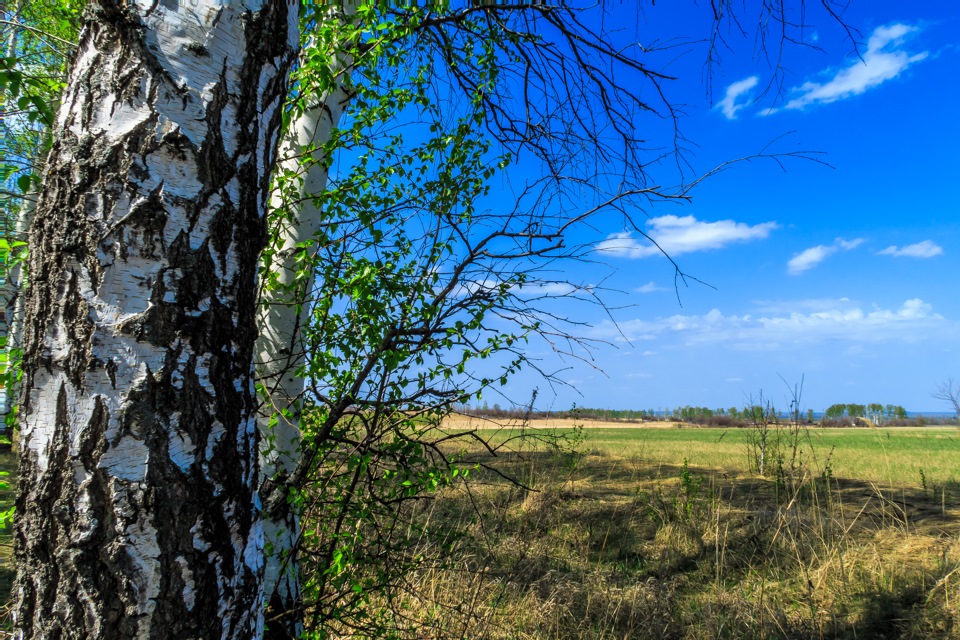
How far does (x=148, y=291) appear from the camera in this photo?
4.25 feet

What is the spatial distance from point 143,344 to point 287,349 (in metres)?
1.27

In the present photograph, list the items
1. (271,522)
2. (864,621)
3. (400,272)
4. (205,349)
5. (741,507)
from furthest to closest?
(741,507) < (864,621) < (400,272) < (271,522) < (205,349)

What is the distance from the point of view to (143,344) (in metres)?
1.28

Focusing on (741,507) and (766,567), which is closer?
(766,567)

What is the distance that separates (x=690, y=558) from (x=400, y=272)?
4813 millimetres

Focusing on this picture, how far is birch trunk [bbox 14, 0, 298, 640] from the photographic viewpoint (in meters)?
1.25

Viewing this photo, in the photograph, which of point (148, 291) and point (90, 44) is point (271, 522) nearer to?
point (148, 291)

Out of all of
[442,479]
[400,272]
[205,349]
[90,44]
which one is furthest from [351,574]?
[90,44]

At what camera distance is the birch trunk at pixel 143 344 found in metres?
1.25

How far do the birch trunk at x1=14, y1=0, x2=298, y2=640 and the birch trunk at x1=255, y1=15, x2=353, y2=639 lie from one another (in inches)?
36.9

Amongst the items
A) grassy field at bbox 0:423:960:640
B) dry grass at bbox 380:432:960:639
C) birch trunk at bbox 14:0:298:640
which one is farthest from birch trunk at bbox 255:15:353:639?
birch trunk at bbox 14:0:298:640

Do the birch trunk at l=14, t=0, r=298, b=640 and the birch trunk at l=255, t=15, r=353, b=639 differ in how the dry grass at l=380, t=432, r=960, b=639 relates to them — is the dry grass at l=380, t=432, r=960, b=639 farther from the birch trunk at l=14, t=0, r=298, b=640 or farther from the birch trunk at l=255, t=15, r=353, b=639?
the birch trunk at l=14, t=0, r=298, b=640

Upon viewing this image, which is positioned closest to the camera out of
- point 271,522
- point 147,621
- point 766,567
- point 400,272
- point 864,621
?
point 147,621

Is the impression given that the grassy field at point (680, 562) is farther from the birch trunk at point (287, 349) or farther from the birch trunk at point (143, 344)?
the birch trunk at point (143, 344)
